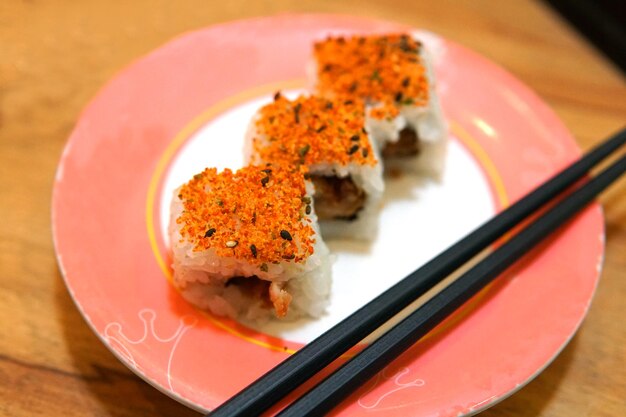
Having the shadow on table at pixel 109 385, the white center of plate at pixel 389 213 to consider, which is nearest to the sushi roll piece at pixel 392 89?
the white center of plate at pixel 389 213

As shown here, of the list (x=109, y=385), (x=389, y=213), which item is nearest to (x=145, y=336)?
(x=109, y=385)

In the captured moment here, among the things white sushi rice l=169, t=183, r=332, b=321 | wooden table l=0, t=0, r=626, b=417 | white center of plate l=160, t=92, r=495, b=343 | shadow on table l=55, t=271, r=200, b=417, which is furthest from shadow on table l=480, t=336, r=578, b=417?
shadow on table l=55, t=271, r=200, b=417

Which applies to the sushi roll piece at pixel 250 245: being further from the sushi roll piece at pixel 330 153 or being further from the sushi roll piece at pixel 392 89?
the sushi roll piece at pixel 392 89

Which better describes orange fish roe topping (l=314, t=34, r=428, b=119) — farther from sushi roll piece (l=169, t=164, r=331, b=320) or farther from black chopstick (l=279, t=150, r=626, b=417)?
black chopstick (l=279, t=150, r=626, b=417)

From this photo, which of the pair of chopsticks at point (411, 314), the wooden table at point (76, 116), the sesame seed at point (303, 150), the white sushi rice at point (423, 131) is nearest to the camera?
the pair of chopsticks at point (411, 314)

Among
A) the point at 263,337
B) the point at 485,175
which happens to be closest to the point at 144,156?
the point at 263,337

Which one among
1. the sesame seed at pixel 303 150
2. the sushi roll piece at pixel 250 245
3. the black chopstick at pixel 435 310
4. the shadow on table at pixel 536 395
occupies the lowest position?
the shadow on table at pixel 536 395

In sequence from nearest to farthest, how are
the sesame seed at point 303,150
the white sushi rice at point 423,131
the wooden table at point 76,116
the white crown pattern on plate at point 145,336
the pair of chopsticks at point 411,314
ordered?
the pair of chopsticks at point 411,314 → the white crown pattern on plate at point 145,336 → the wooden table at point 76,116 → the sesame seed at point 303,150 → the white sushi rice at point 423,131
